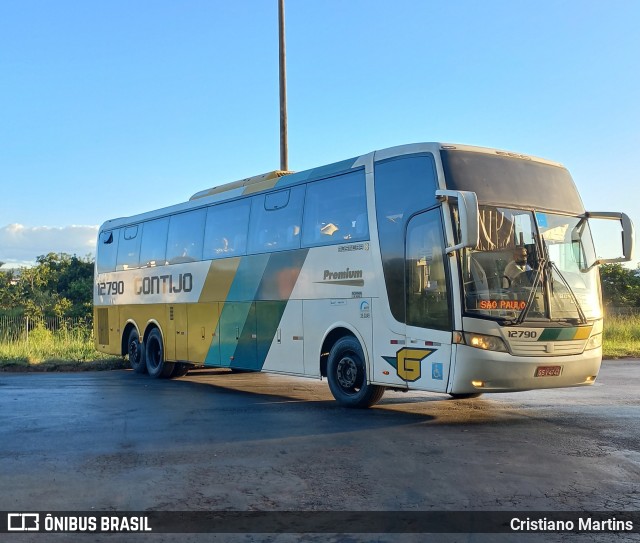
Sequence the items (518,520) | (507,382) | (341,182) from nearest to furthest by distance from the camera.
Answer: (518,520) → (507,382) → (341,182)

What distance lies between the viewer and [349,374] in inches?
454

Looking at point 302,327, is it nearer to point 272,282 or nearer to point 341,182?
point 272,282

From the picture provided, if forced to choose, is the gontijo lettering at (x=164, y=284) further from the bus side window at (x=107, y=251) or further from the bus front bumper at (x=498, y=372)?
the bus front bumper at (x=498, y=372)

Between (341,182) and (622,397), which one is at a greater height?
(341,182)

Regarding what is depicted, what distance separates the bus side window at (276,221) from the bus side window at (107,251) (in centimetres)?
698

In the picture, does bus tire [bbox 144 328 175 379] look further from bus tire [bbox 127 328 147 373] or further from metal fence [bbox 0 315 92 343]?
metal fence [bbox 0 315 92 343]

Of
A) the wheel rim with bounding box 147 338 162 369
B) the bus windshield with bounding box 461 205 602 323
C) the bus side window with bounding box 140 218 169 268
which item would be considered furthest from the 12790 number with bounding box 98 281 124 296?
the bus windshield with bounding box 461 205 602 323

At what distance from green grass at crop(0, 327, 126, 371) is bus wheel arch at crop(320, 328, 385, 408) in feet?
34.8

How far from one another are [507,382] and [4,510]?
20.0ft

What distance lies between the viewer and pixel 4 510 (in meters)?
5.93

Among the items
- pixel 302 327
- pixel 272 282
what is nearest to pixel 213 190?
pixel 272 282

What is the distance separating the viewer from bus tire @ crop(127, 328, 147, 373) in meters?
18.2

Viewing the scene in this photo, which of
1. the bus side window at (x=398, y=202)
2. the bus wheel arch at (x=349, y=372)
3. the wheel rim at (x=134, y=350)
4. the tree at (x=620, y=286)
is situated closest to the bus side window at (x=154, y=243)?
the wheel rim at (x=134, y=350)

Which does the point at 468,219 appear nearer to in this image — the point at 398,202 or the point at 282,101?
the point at 398,202
